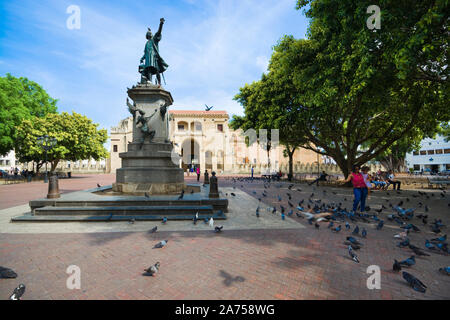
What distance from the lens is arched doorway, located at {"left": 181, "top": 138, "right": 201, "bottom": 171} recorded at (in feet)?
157

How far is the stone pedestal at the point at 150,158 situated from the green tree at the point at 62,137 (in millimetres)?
24256

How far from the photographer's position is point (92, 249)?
4.36m

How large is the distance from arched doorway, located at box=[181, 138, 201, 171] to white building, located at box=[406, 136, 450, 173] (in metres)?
55.4

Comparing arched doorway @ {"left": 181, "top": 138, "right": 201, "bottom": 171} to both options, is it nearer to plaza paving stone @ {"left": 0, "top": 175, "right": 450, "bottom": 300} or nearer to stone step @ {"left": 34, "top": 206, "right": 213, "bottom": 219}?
stone step @ {"left": 34, "top": 206, "right": 213, "bottom": 219}

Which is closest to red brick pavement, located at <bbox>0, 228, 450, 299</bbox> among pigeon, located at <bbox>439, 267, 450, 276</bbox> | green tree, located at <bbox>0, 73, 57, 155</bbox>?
pigeon, located at <bbox>439, 267, 450, 276</bbox>

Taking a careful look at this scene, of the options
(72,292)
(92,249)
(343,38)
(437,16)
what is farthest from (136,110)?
(437,16)

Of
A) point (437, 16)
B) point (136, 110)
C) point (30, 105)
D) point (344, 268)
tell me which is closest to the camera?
point (344, 268)

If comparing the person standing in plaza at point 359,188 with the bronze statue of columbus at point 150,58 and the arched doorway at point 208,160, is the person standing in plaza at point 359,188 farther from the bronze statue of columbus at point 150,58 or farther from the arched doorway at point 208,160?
the arched doorway at point 208,160

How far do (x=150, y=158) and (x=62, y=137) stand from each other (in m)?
26.0

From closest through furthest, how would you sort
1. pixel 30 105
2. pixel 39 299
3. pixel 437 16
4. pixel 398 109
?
pixel 39 299 → pixel 437 16 → pixel 398 109 → pixel 30 105

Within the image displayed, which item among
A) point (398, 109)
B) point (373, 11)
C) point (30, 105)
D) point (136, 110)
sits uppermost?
point (30, 105)

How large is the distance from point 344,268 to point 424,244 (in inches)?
111

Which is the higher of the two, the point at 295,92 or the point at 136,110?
the point at 295,92

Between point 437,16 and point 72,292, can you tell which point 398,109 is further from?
point 72,292
